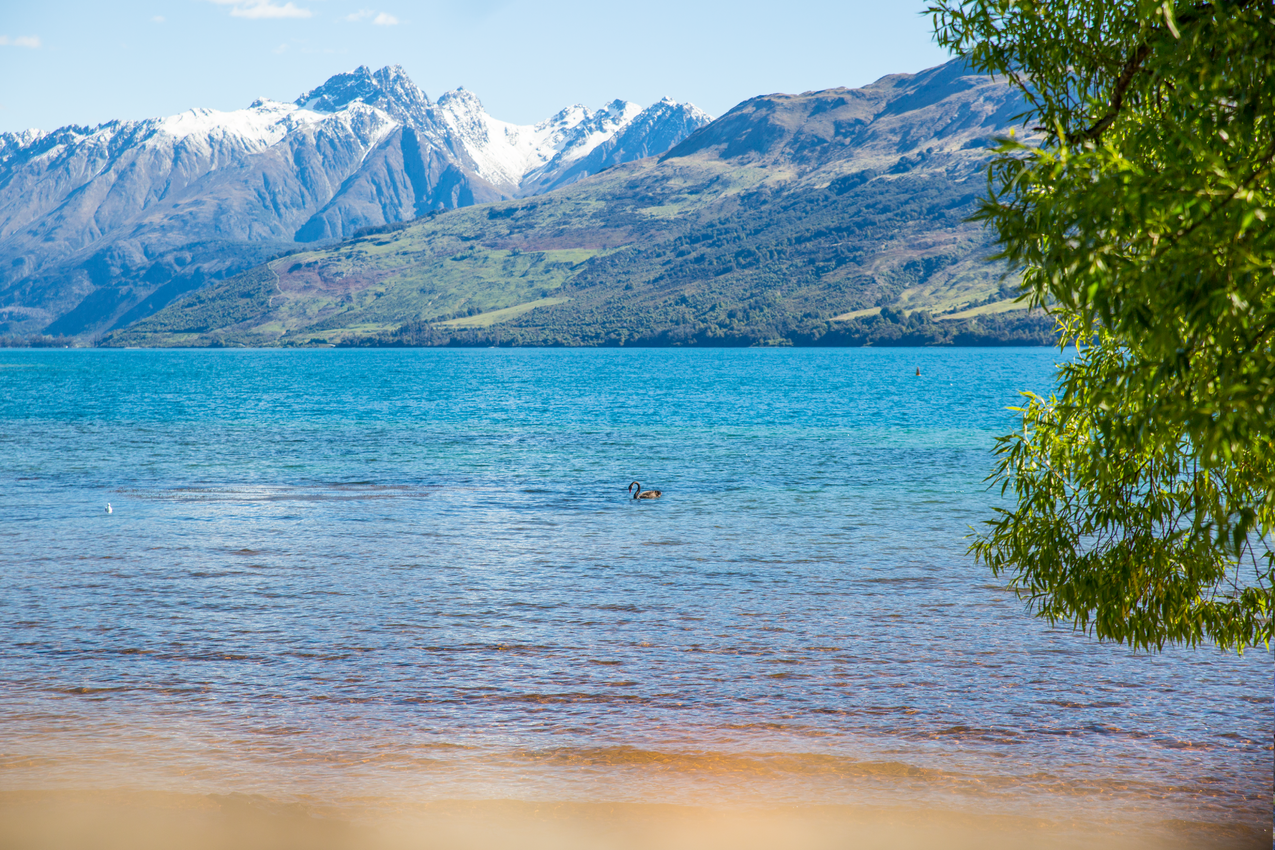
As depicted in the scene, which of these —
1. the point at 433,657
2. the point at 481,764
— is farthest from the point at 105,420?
the point at 481,764

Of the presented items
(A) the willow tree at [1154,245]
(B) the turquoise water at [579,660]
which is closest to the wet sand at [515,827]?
(B) the turquoise water at [579,660]

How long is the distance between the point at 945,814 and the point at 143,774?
10693mm

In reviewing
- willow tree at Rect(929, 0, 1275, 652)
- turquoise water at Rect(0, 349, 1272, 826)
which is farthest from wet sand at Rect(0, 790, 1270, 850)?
willow tree at Rect(929, 0, 1275, 652)

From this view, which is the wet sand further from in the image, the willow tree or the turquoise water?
the willow tree

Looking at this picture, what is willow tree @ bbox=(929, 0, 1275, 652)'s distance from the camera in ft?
22.4

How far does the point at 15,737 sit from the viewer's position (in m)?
15.1

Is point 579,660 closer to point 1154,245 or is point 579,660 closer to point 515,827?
point 515,827

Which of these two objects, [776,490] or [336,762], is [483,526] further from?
[336,762]

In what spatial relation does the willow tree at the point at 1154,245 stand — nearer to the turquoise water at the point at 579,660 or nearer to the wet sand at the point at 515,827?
the wet sand at the point at 515,827

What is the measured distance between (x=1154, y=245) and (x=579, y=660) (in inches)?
558

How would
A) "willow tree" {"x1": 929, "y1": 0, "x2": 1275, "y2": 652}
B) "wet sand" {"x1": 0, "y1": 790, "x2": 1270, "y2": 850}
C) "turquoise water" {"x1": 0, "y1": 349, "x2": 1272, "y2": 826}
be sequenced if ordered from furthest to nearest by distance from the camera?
1. "turquoise water" {"x1": 0, "y1": 349, "x2": 1272, "y2": 826}
2. "wet sand" {"x1": 0, "y1": 790, "x2": 1270, "y2": 850}
3. "willow tree" {"x1": 929, "y1": 0, "x2": 1275, "y2": 652}

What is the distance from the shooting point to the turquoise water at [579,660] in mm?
13953

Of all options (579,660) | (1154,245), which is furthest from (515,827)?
(1154,245)

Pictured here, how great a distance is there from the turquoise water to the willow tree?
3724 mm
